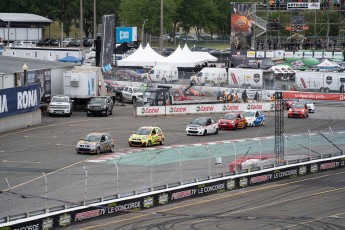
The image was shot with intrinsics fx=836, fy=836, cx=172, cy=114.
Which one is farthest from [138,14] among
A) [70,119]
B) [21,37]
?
[70,119]

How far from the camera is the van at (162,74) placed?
89931 millimetres

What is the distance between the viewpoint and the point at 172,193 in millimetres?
35719

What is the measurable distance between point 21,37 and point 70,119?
8396cm

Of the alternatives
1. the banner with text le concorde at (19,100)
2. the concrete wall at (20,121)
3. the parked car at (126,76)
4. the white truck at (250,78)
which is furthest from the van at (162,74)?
the concrete wall at (20,121)

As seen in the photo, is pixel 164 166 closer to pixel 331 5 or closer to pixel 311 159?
pixel 311 159

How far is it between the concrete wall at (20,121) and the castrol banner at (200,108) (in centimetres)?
946

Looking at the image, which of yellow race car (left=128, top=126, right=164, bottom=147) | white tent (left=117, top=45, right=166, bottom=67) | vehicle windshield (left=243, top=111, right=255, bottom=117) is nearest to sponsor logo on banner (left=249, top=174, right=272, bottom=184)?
yellow race car (left=128, top=126, right=164, bottom=147)

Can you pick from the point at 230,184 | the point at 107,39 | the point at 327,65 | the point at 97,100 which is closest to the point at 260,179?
the point at 230,184

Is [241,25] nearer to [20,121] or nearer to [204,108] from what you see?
[204,108]

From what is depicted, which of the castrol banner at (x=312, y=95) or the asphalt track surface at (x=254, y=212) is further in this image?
the castrol banner at (x=312, y=95)

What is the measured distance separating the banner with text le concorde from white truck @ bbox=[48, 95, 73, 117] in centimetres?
330

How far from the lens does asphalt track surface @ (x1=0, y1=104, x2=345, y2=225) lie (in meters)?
35.4

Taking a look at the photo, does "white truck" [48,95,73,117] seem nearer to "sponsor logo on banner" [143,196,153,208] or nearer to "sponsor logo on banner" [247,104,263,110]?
"sponsor logo on banner" [247,104,263,110]

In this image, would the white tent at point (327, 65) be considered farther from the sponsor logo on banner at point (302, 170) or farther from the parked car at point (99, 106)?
the sponsor logo on banner at point (302, 170)
